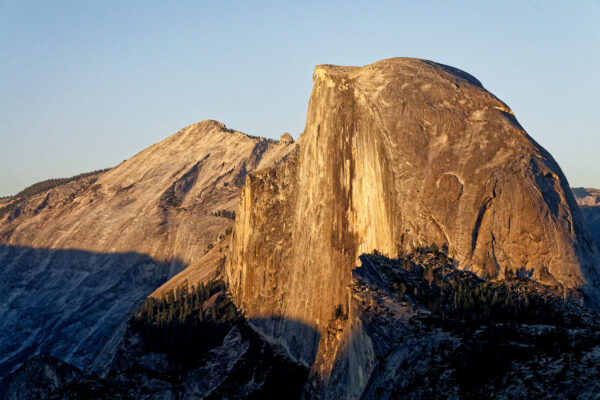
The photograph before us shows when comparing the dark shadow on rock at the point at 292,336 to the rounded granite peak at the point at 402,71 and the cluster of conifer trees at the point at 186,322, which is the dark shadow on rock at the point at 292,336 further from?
the rounded granite peak at the point at 402,71

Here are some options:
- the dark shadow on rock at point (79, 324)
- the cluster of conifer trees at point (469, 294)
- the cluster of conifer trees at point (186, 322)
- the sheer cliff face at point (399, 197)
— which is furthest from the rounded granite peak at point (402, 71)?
the dark shadow on rock at point (79, 324)

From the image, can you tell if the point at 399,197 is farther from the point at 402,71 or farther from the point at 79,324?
the point at 79,324

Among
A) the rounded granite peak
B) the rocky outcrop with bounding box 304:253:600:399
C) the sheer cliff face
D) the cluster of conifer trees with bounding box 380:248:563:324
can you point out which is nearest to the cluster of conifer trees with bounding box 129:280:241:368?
the sheer cliff face

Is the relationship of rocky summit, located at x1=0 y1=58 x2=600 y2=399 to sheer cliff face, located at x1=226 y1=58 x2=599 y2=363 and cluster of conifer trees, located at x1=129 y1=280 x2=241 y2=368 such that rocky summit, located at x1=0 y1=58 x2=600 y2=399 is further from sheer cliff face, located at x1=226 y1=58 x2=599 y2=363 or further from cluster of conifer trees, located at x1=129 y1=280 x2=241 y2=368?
cluster of conifer trees, located at x1=129 y1=280 x2=241 y2=368

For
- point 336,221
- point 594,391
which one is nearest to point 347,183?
point 336,221

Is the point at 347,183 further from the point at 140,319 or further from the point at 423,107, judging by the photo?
the point at 140,319

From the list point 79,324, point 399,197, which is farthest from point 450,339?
point 79,324
